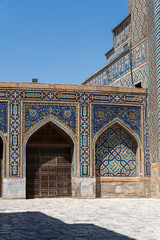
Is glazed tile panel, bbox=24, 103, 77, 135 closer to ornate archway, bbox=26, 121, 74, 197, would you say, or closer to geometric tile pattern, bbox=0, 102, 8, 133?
ornate archway, bbox=26, 121, 74, 197

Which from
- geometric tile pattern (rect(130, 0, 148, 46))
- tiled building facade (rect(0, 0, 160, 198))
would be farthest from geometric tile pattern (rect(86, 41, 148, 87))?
geometric tile pattern (rect(130, 0, 148, 46))

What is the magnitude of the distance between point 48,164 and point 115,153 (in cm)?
225

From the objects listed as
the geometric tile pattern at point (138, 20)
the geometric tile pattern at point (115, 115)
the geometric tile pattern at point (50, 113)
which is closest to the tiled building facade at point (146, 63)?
the geometric tile pattern at point (138, 20)

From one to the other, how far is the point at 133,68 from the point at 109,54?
433 centimetres

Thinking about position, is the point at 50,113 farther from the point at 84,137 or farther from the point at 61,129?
the point at 84,137

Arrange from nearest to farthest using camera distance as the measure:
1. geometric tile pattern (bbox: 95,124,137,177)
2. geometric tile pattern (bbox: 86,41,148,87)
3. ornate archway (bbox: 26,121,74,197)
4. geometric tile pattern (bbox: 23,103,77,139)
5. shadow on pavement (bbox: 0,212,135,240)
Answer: shadow on pavement (bbox: 0,212,135,240), geometric tile pattern (bbox: 23,103,77,139), ornate archway (bbox: 26,121,74,197), geometric tile pattern (bbox: 95,124,137,177), geometric tile pattern (bbox: 86,41,148,87)

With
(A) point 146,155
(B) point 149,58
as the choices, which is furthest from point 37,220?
(B) point 149,58

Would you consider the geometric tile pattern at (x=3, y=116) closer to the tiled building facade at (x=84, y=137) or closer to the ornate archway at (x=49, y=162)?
the tiled building facade at (x=84, y=137)

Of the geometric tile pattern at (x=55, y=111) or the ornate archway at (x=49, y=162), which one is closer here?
the geometric tile pattern at (x=55, y=111)

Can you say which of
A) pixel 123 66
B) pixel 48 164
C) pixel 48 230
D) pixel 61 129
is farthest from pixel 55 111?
pixel 48 230

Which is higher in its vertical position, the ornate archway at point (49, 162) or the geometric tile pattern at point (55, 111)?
the geometric tile pattern at point (55, 111)

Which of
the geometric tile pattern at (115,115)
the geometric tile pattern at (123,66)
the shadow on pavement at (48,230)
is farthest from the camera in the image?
the geometric tile pattern at (123,66)

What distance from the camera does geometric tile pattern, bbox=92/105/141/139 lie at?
1270cm

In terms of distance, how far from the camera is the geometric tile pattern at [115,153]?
12.9m
